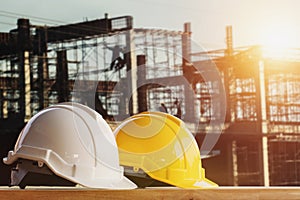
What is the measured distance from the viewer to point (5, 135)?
7.07 m

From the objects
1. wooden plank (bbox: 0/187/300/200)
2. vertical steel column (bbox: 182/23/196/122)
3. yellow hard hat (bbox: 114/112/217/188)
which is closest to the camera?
wooden plank (bbox: 0/187/300/200)

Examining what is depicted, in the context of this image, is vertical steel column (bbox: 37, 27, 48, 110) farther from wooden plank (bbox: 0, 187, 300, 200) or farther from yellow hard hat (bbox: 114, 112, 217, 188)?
wooden plank (bbox: 0, 187, 300, 200)

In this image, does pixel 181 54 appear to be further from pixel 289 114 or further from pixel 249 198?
pixel 249 198

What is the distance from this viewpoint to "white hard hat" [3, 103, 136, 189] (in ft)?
3.26

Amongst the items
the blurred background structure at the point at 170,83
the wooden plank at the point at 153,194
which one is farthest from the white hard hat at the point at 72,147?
the blurred background structure at the point at 170,83

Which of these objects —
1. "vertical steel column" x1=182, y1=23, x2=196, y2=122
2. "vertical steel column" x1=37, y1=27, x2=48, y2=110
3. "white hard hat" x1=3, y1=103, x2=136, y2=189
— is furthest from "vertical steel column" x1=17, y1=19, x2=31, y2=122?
"white hard hat" x1=3, y1=103, x2=136, y2=189

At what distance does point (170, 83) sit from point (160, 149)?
19.3 feet

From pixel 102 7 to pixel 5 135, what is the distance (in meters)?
1.40

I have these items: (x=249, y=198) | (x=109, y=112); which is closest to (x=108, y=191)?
(x=249, y=198)

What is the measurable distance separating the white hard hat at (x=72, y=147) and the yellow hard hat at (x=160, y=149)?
13cm

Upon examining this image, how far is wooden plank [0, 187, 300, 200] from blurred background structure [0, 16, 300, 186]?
432cm

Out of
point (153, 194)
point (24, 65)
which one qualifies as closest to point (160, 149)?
point (153, 194)

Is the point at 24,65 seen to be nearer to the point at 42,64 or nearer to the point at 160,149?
the point at 42,64

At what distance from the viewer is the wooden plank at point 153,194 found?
782 mm
